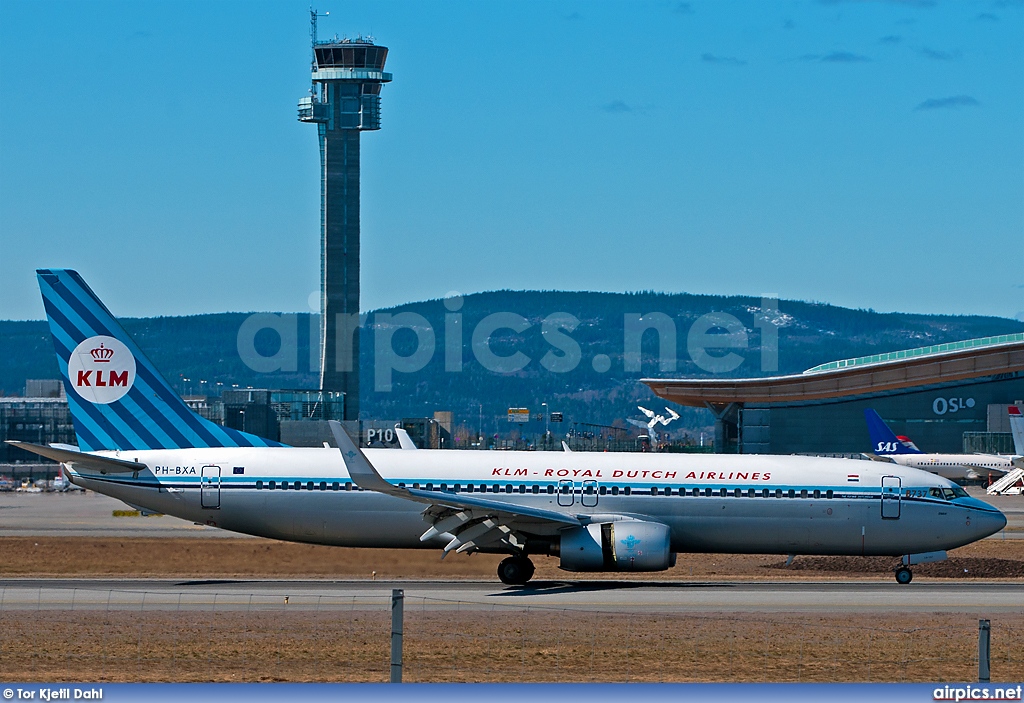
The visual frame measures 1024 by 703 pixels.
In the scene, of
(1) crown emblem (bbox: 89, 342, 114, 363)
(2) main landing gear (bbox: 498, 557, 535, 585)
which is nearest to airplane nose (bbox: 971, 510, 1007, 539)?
(2) main landing gear (bbox: 498, 557, 535, 585)

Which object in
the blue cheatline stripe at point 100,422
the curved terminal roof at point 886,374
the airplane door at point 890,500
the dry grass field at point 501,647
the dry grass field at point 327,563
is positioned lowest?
the dry grass field at point 501,647

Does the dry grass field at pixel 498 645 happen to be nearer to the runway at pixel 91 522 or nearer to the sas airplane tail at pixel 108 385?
the sas airplane tail at pixel 108 385

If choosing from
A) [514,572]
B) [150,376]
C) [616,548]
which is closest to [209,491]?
[150,376]

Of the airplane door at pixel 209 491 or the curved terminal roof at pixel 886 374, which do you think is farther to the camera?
the curved terminal roof at pixel 886 374

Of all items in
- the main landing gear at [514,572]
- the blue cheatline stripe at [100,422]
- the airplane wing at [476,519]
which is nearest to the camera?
the airplane wing at [476,519]

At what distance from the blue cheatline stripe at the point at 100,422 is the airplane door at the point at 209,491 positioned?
2749 millimetres

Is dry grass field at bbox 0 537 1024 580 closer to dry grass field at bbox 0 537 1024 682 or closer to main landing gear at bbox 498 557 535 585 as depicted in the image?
main landing gear at bbox 498 557 535 585

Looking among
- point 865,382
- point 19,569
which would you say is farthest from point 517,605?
point 865,382

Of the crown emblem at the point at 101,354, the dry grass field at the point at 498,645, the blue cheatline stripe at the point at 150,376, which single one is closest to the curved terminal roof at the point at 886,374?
the blue cheatline stripe at the point at 150,376

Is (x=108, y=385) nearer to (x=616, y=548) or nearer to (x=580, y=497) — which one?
(x=580, y=497)

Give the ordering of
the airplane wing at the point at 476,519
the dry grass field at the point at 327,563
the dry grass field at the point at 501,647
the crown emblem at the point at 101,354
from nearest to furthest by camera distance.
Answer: the dry grass field at the point at 501,647 → the airplane wing at the point at 476,519 → the dry grass field at the point at 327,563 → the crown emblem at the point at 101,354

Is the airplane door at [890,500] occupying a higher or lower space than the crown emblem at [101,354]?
lower

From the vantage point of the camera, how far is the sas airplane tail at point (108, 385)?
39125mm

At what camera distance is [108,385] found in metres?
39.5
